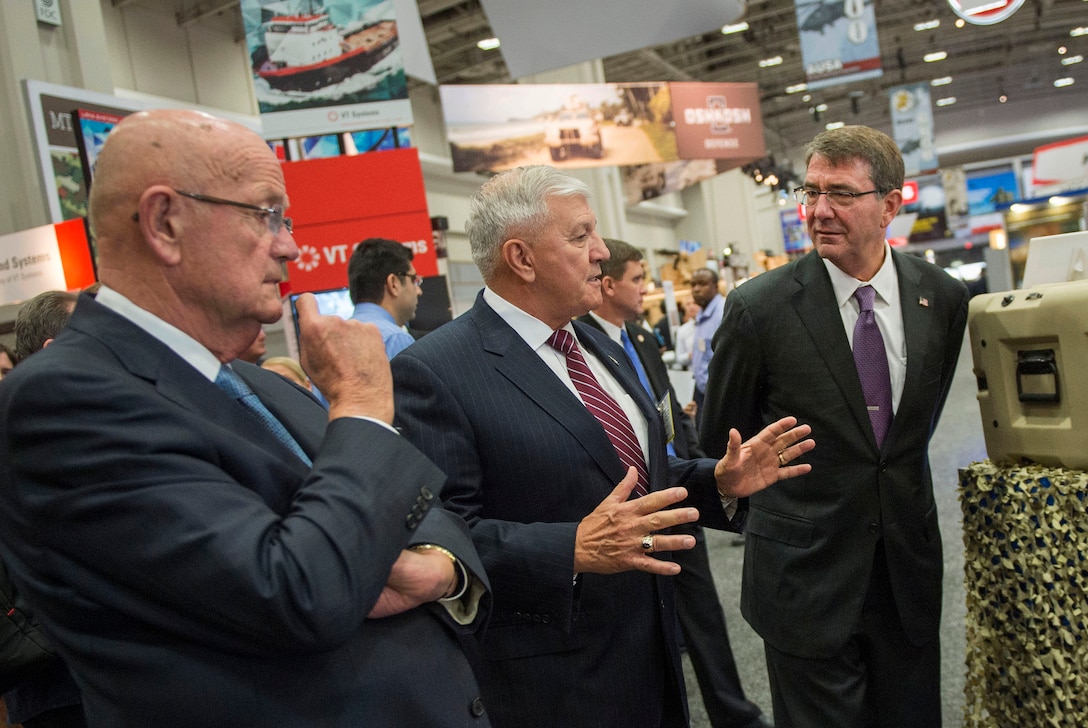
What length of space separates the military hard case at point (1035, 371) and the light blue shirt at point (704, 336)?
351 cm

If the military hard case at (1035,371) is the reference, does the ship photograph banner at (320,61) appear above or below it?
above

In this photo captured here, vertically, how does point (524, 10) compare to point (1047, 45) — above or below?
below

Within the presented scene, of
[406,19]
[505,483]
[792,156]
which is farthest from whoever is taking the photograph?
[792,156]

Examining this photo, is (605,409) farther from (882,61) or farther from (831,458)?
(882,61)

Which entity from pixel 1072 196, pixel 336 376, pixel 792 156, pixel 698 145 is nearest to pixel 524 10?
pixel 336 376

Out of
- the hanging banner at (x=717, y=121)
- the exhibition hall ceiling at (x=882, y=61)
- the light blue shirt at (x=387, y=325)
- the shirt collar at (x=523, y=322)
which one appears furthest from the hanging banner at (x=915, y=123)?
the shirt collar at (x=523, y=322)

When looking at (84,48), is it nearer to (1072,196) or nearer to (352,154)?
(352,154)

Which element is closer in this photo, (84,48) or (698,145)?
(84,48)

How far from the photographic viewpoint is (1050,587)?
6.79 feet

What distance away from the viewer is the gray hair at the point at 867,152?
7.79ft

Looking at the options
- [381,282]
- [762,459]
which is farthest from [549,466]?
[381,282]

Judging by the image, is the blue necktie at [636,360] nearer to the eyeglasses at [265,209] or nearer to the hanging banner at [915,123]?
the eyeglasses at [265,209]

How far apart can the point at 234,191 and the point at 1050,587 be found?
6.64 ft

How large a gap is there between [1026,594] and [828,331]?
806 mm
